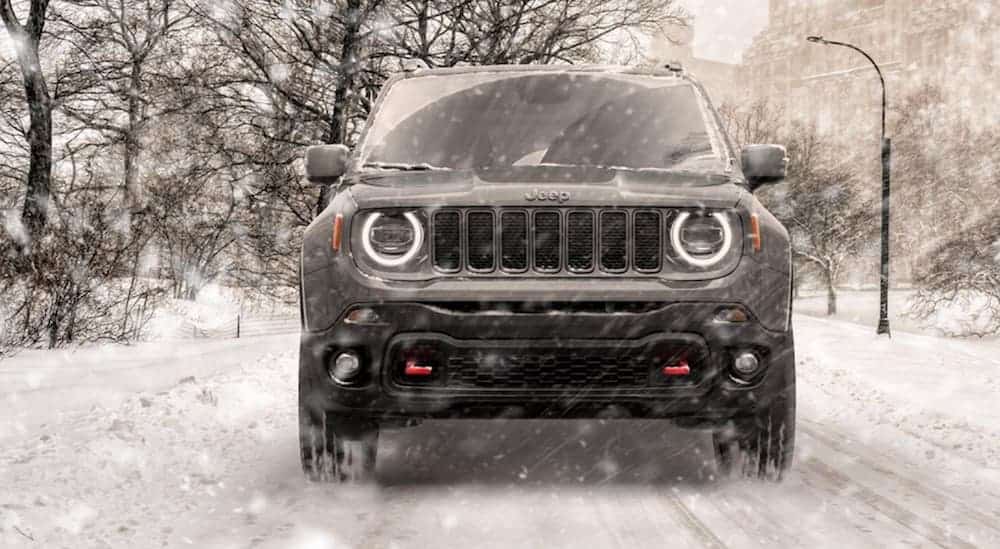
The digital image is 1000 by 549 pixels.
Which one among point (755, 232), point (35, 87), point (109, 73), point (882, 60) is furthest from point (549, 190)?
point (882, 60)

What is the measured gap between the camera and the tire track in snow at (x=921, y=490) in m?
4.11

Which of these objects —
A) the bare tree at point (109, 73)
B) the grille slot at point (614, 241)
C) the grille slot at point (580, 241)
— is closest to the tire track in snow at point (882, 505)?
the grille slot at point (614, 241)

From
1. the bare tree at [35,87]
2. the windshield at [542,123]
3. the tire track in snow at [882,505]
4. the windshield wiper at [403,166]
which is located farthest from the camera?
the bare tree at [35,87]

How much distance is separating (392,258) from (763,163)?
2.12m

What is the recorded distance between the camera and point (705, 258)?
421 centimetres

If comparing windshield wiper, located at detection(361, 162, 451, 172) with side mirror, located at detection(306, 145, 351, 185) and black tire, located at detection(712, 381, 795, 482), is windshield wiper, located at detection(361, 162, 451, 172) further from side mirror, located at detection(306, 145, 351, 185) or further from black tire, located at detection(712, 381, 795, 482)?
black tire, located at detection(712, 381, 795, 482)

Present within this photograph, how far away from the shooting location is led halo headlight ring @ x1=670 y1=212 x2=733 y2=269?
420cm

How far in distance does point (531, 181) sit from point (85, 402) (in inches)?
162

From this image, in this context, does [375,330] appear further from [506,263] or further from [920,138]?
[920,138]

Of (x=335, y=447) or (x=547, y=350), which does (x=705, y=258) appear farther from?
(x=335, y=447)

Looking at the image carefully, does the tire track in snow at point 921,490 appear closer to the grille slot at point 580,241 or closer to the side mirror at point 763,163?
the side mirror at point 763,163

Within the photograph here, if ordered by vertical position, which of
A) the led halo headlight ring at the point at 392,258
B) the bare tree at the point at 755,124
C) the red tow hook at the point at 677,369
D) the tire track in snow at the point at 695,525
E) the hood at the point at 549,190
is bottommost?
the tire track in snow at the point at 695,525

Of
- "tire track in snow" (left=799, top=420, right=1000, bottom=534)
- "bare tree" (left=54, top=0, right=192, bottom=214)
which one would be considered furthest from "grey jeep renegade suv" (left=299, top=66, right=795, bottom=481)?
"bare tree" (left=54, top=0, right=192, bottom=214)

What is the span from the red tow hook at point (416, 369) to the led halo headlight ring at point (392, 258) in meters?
0.42
